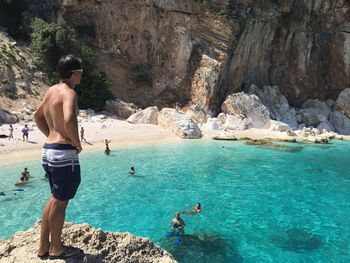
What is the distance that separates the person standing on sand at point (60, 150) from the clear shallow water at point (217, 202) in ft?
18.3

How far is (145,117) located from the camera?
36.3 meters

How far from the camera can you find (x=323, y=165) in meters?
24.4

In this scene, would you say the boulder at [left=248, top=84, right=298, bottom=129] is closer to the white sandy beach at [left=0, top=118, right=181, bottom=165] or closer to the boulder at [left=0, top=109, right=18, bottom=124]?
the white sandy beach at [left=0, top=118, right=181, bottom=165]

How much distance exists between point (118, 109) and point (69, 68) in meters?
32.7

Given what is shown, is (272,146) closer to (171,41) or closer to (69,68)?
(171,41)

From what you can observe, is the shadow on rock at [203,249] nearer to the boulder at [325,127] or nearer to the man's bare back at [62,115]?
the man's bare back at [62,115]

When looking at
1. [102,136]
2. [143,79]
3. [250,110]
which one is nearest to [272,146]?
[250,110]

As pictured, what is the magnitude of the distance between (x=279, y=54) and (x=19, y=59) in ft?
105

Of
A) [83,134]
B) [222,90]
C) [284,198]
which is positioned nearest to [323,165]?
[284,198]

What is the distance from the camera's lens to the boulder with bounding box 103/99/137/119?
3709 centimetres

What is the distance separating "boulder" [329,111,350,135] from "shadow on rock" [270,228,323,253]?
1396 inches

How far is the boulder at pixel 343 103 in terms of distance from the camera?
46.7 meters

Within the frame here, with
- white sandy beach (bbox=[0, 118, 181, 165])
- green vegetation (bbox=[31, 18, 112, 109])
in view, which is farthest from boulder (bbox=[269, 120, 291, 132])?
green vegetation (bbox=[31, 18, 112, 109])

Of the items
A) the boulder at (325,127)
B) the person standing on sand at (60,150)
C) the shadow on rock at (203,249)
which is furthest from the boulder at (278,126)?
the person standing on sand at (60,150)
